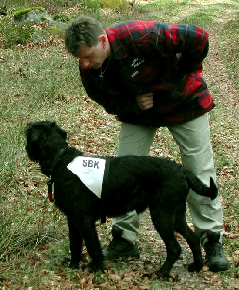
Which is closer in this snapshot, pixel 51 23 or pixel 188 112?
pixel 188 112

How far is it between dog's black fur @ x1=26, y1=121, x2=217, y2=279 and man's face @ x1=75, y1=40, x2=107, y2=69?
2.68 ft

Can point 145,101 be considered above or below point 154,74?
below

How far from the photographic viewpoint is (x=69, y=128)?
9625mm

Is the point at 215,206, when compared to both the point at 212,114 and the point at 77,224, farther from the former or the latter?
the point at 212,114

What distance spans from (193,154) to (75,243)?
60.1 inches

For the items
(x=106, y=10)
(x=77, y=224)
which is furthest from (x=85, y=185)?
(x=106, y=10)

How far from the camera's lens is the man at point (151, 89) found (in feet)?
14.4

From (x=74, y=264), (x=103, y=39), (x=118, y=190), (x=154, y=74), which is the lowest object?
(x=74, y=264)

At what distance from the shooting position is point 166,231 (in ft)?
15.1

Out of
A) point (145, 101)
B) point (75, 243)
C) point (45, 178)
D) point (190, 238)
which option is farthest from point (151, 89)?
point (45, 178)

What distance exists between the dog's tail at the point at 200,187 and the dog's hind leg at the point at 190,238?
0.74 feet

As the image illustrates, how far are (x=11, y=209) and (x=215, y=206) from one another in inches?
89.4

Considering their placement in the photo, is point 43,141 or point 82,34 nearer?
point 82,34

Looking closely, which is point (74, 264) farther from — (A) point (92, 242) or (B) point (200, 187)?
(B) point (200, 187)
